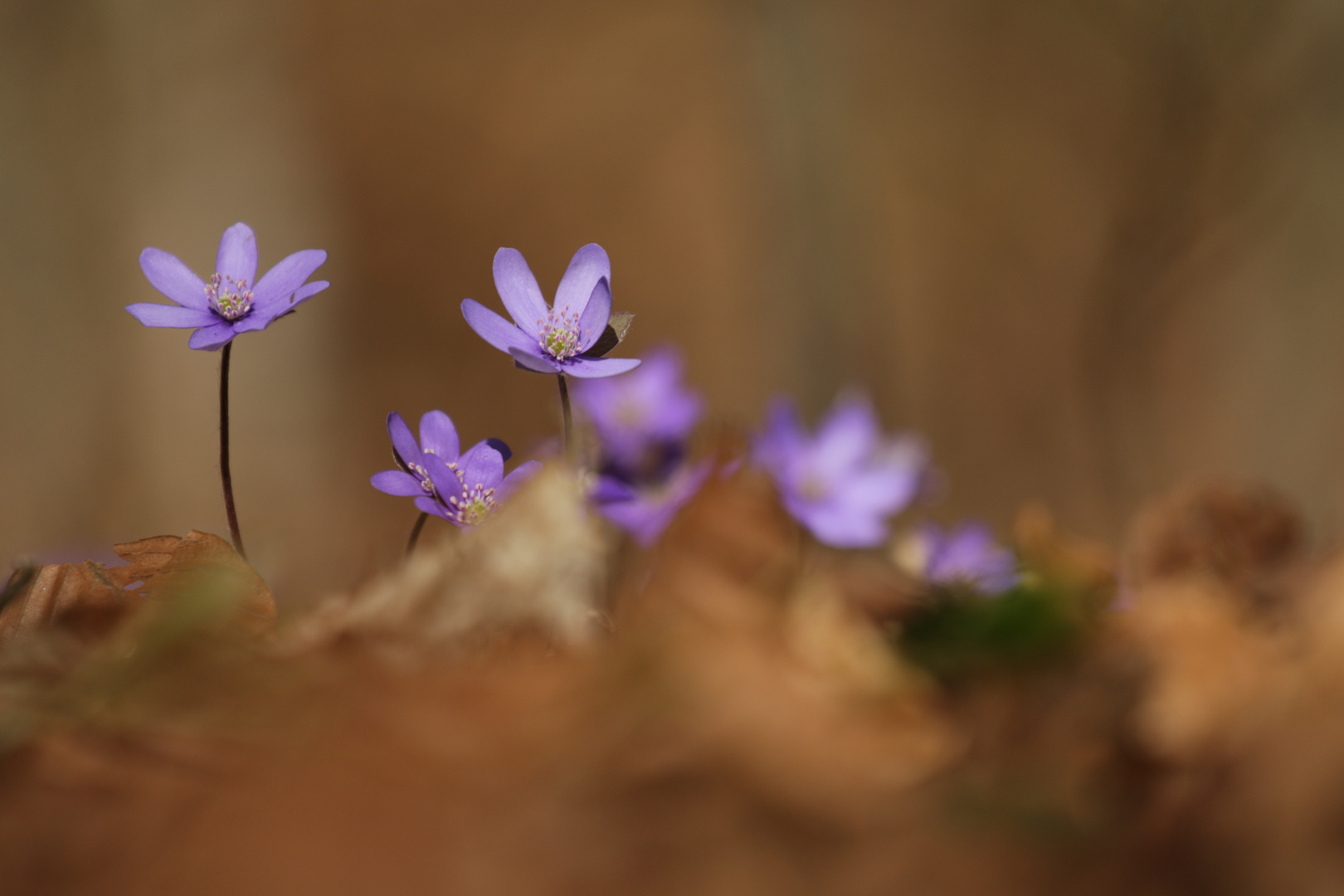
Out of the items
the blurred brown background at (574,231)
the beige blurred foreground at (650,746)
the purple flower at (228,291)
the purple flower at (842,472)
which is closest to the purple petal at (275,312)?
the purple flower at (228,291)

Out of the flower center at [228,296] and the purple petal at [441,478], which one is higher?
the flower center at [228,296]

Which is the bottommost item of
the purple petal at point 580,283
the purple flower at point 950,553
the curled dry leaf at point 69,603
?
the curled dry leaf at point 69,603

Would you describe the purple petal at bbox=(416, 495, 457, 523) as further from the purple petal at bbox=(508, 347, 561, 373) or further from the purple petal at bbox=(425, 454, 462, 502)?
the purple petal at bbox=(508, 347, 561, 373)

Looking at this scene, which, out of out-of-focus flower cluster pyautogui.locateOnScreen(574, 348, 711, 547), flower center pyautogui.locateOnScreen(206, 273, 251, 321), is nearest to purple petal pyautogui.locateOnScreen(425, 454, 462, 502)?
out-of-focus flower cluster pyautogui.locateOnScreen(574, 348, 711, 547)

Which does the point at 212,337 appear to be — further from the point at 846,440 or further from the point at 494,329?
the point at 846,440

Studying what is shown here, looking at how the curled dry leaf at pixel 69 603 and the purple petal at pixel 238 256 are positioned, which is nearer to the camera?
the curled dry leaf at pixel 69 603

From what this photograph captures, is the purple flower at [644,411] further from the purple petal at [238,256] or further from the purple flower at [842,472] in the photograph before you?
the purple petal at [238,256]

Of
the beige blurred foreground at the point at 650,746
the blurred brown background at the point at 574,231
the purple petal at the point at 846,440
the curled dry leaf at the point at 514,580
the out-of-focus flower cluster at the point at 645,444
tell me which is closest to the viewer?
the beige blurred foreground at the point at 650,746
